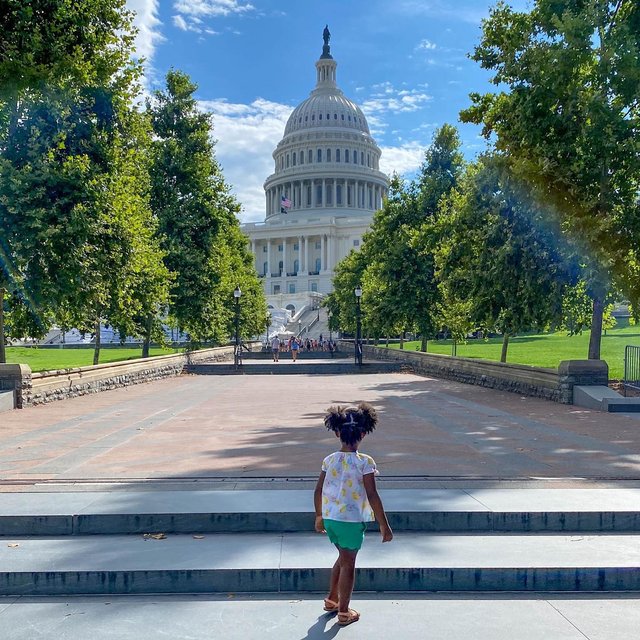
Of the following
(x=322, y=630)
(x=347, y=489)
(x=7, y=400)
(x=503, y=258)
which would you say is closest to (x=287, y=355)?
(x=503, y=258)

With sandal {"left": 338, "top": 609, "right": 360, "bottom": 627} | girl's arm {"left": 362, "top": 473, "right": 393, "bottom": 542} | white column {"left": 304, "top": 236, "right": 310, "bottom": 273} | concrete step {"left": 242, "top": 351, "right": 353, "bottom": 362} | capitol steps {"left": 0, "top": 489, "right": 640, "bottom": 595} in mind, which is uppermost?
white column {"left": 304, "top": 236, "right": 310, "bottom": 273}

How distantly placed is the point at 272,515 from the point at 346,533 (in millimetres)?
1790

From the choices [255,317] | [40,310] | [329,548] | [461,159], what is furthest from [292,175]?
[329,548]

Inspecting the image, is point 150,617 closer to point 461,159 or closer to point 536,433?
point 536,433

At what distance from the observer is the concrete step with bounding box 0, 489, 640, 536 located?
594 centimetres

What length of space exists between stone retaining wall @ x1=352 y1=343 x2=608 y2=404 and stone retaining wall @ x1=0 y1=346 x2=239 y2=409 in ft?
38.8

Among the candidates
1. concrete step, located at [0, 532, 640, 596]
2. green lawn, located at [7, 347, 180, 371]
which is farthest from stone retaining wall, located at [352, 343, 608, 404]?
green lawn, located at [7, 347, 180, 371]

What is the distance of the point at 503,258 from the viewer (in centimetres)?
1873

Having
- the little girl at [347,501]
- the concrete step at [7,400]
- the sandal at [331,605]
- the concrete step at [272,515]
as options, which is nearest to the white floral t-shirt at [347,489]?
the little girl at [347,501]

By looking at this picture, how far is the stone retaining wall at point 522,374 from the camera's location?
53.5ft

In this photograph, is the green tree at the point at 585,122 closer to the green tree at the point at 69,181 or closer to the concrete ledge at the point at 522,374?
the concrete ledge at the point at 522,374

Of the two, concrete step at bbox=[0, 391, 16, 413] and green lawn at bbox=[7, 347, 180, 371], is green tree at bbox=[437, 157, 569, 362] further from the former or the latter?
green lawn at bbox=[7, 347, 180, 371]

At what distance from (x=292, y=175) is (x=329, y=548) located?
459 feet

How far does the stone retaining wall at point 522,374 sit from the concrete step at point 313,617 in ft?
39.6
